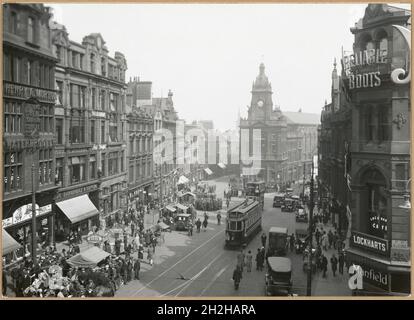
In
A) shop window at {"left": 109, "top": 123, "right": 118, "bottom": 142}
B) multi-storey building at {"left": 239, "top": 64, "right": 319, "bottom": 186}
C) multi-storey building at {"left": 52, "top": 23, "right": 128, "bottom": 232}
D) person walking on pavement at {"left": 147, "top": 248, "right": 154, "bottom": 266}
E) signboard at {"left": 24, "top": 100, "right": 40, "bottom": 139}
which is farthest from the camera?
multi-storey building at {"left": 239, "top": 64, "right": 319, "bottom": 186}

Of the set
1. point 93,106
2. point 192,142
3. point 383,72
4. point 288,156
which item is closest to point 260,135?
point 288,156

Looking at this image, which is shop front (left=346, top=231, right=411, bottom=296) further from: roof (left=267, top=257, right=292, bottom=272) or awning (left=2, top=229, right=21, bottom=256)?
awning (left=2, top=229, right=21, bottom=256)

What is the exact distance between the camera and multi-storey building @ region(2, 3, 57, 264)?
2416 centimetres

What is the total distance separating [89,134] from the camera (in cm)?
3928

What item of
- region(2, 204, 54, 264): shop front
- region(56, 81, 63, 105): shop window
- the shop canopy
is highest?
region(56, 81, 63, 105): shop window

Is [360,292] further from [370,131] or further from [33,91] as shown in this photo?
[33,91]

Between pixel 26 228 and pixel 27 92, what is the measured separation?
8.46 m

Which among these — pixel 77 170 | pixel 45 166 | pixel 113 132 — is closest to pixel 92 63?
pixel 113 132

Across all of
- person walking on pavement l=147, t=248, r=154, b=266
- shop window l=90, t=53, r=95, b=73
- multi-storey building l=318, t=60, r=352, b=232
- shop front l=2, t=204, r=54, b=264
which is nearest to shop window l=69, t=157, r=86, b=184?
shop front l=2, t=204, r=54, b=264

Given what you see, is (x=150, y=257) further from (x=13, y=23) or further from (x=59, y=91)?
(x=13, y=23)

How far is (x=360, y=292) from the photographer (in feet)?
69.1

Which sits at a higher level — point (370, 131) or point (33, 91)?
point (33, 91)

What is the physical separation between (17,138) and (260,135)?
55.7 meters

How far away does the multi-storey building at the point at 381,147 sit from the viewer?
66.1 feet
